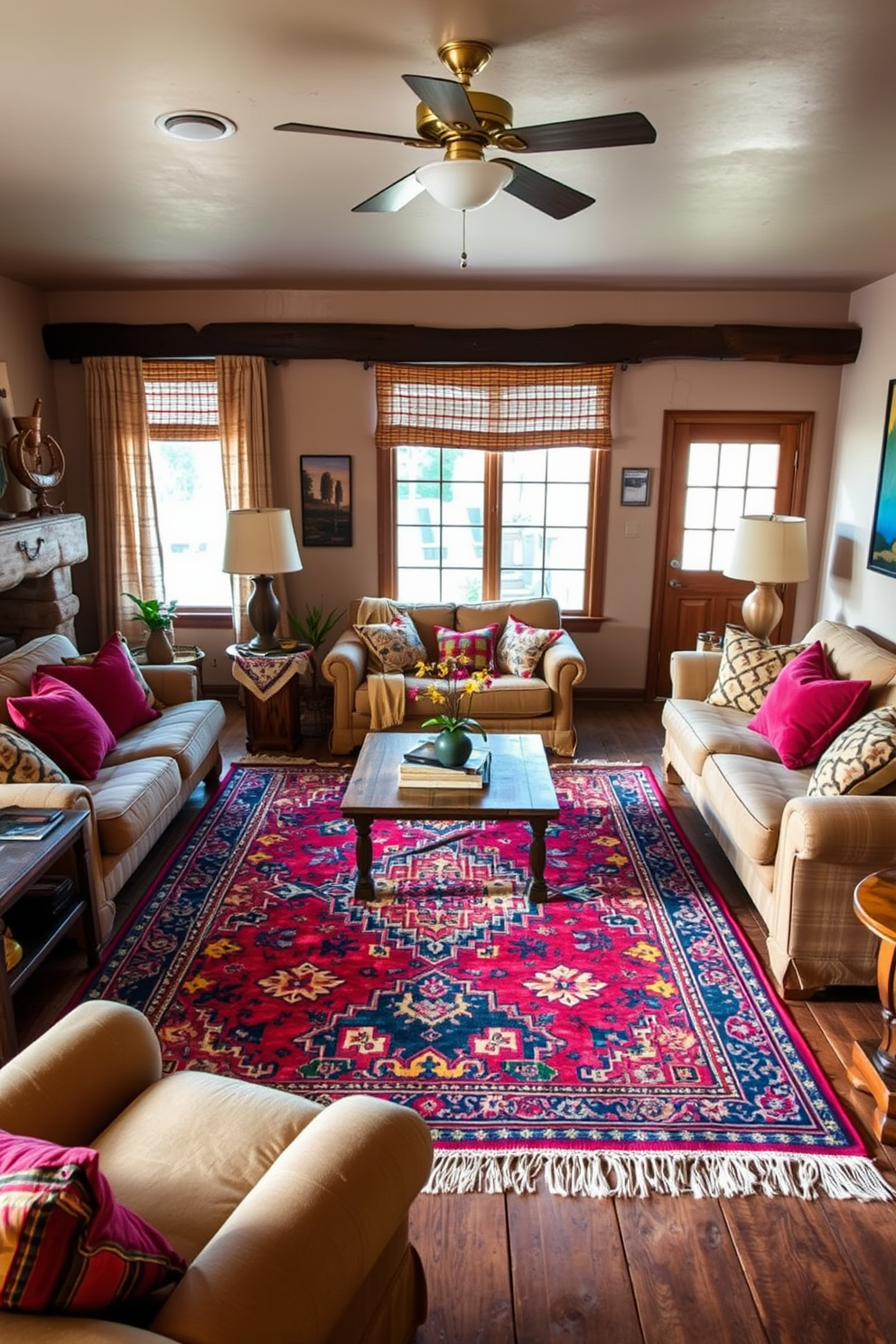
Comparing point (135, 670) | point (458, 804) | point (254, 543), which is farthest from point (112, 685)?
point (458, 804)

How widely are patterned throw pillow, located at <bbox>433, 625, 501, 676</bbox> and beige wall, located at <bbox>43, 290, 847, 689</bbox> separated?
0.97 metres

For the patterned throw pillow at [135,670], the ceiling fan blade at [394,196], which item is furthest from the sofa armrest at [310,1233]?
the patterned throw pillow at [135,670]

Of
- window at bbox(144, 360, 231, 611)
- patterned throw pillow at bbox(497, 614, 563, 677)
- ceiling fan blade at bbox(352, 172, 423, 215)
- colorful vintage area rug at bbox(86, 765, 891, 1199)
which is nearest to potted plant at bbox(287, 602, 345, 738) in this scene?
window at bbox(144, 360, 231, 611)

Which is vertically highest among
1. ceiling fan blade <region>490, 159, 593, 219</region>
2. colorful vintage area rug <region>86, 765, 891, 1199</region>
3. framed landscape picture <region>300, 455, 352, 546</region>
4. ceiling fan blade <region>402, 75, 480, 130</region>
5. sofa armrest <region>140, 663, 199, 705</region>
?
ceiling fan blade <region>402, 75, 480, 130</region>

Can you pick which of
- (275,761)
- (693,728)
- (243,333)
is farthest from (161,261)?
(693,728)

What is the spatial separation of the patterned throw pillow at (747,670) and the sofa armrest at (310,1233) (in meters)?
3.36

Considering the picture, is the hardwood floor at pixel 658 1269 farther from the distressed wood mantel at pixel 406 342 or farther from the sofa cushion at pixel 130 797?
the distressed wood mantel at pixel 406 342

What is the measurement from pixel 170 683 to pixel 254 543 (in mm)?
875

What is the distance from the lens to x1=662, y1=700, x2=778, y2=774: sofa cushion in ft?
13.3

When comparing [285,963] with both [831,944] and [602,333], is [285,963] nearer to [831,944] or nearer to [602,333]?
[831,944]

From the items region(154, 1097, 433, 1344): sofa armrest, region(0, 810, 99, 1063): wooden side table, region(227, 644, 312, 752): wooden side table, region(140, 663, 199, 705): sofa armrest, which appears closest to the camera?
region(154, 1097, 433, 1344): sofa armrest

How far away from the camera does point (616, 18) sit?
2076 millimetres

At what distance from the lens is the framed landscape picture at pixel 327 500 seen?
5910mm

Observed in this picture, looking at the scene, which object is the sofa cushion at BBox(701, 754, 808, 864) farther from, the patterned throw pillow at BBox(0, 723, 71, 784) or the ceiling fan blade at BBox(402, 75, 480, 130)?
the patterned throw pillow at BBox(0, 723, 71, 784)
